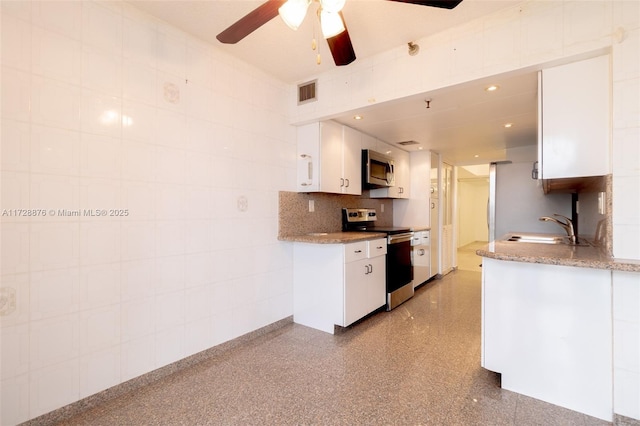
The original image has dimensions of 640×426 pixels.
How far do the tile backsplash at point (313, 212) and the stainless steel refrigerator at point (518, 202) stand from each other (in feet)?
6.29

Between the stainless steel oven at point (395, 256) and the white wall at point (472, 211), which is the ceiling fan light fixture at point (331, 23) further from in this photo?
the white wall at point (472, 211)

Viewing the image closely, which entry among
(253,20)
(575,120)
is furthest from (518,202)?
(253,20)

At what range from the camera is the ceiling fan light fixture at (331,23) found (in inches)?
54.8

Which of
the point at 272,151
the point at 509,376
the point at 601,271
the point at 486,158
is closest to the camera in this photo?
the point at 601,271

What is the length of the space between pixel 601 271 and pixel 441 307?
2.03 metres

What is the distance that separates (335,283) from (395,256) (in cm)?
105

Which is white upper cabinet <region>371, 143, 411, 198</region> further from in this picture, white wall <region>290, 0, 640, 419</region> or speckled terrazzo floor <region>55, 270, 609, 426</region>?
speckled terrazzo floor <region>55, 270, 609, 426</region>

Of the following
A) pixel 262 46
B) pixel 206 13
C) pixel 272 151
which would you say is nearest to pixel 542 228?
pixel 272 151

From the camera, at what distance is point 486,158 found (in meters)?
5.21

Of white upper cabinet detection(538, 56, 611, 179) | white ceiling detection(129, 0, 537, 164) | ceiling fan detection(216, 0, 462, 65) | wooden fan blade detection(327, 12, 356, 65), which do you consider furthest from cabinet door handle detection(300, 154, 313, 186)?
white upper cabinet detection(538, 56, 611, 179)

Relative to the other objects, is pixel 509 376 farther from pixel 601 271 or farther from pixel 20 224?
pixel 20 224

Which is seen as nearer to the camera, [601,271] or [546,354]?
[601,271]

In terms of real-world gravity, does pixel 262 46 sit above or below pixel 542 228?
above

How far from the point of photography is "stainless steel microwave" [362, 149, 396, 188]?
140 inches
